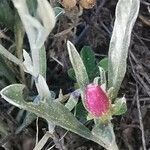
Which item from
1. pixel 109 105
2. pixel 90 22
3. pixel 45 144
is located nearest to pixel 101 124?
pixel 109 105

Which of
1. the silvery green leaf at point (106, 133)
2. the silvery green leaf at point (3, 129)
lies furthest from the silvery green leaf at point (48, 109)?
the silvery green leaf at point (3, 129)

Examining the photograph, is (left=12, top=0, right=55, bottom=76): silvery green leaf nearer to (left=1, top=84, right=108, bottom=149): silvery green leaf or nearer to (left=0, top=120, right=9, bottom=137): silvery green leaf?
(left=1, top=84, right=108, bottom=149): silvery green leaf

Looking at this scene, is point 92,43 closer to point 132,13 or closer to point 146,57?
point 146,57

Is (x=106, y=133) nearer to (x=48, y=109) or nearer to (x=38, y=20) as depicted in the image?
(x=48, y=109)

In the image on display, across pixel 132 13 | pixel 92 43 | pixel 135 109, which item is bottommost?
pixel 135 109

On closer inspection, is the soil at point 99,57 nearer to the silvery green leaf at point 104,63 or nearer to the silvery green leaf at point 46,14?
the silvery green leaf at point 104,63
